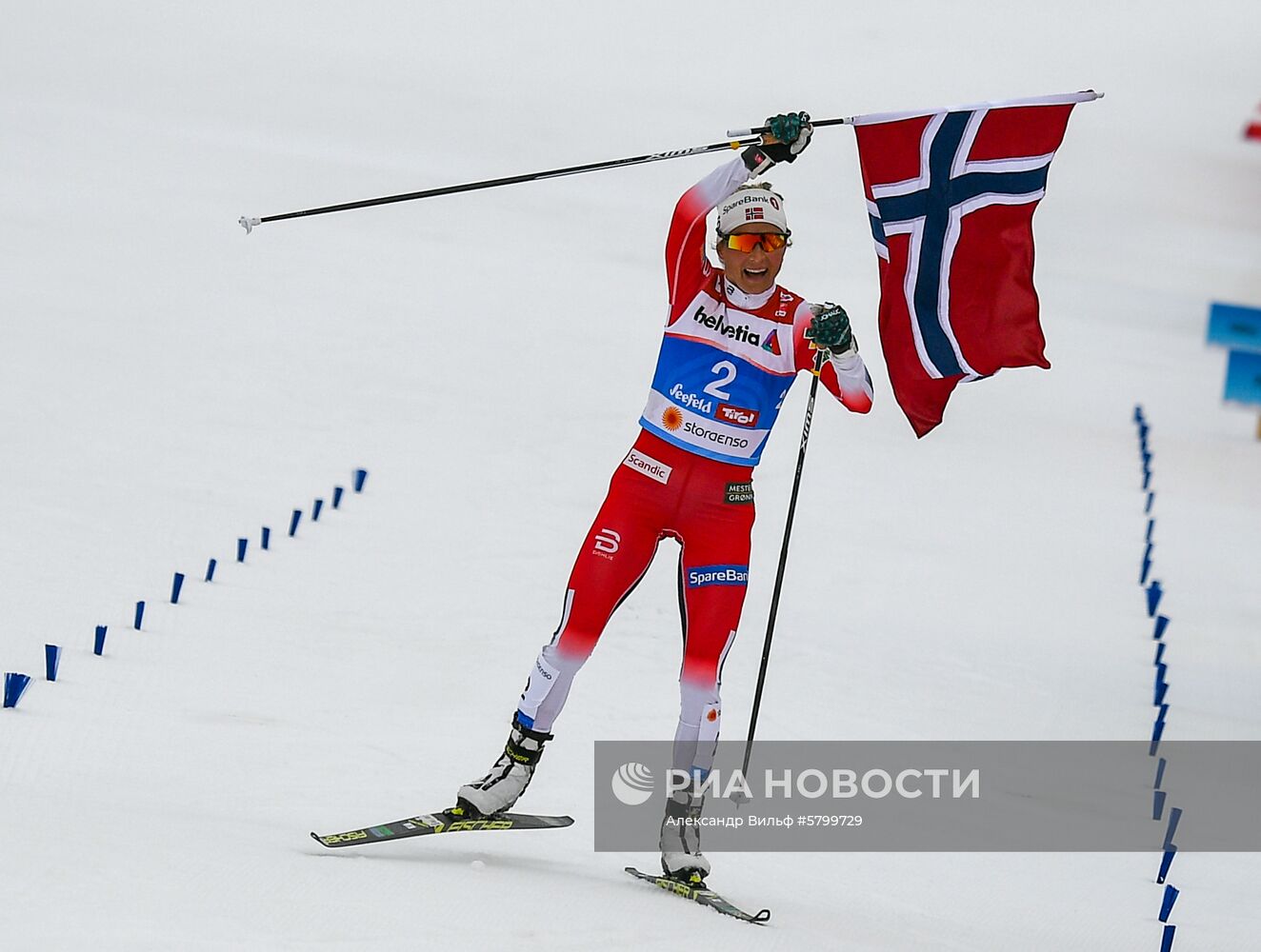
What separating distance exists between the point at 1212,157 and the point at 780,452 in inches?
761

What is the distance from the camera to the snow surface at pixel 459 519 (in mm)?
5812

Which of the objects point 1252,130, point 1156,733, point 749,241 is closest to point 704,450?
point 749,241

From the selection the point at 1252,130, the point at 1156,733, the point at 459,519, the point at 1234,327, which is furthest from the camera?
the point at 1252,130

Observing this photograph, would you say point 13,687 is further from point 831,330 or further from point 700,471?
point 831,330

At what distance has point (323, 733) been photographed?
A: 7.20 metres

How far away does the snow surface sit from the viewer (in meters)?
5.81

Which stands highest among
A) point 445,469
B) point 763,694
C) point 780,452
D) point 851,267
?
point 851,267

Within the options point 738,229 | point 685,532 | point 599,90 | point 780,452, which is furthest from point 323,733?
point 599,90

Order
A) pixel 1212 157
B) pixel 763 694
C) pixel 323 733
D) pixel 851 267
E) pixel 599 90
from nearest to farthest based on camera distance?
pixel 323 733 < pixel 763 694 < pixel 851 267 < pixel 599 90 < pixel 1212 157

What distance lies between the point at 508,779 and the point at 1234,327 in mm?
12434

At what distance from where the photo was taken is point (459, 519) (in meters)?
10.7

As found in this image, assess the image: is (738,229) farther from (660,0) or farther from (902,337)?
(660,0)

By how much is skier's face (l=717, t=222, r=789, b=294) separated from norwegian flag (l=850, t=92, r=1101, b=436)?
0.56 m

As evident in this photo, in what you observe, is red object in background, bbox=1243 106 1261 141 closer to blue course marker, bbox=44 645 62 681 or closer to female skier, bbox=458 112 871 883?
female skier, bbox=458 112 871 883
